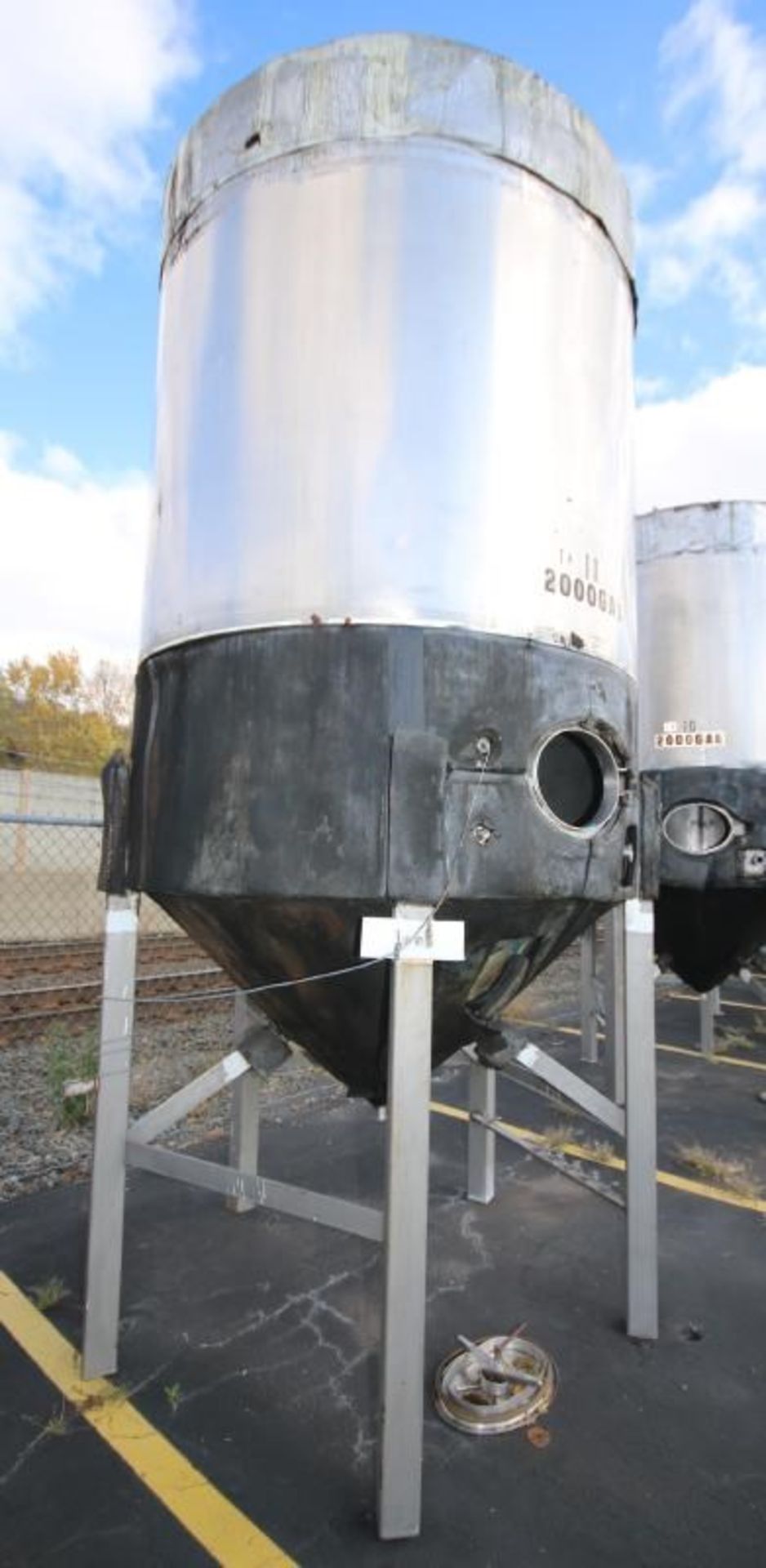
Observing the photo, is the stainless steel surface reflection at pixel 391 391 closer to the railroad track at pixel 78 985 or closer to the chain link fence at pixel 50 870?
the railroad track at pixel 78 985

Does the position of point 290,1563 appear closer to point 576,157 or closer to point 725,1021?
point 576,157

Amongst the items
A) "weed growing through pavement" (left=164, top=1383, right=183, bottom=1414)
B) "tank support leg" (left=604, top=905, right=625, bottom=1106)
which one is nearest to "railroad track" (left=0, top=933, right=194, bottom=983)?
"tank support leg" (left=604, top=905, right=625, bottom=1106)

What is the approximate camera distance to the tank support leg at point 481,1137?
13.7 feet

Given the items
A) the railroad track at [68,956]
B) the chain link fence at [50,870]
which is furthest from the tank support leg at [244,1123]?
the chain link fence at [50,870]

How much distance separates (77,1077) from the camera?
5.34m

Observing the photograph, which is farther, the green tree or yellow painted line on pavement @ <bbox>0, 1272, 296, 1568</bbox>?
the green tree

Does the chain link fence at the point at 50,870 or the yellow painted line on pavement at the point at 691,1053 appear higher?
the chain link fence at the point at 50,870

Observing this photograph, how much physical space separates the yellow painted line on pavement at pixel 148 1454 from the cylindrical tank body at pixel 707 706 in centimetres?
358

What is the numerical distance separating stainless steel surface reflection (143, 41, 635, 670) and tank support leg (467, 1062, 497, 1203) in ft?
7.85

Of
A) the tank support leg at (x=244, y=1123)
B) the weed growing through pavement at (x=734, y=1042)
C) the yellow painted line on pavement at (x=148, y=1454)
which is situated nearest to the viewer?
the yellow painted line on pavement at (x=148, y=1454)

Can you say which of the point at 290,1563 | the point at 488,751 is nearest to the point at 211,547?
the point at 488,751

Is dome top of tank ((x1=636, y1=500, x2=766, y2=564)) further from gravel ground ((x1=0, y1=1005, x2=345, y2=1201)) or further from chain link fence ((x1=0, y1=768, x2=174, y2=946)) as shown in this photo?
chain link fence ((x1=0, y1=768, x2=174, y2=946))

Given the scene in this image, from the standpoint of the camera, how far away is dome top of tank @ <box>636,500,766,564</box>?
5160mm

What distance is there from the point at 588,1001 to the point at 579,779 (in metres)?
4.78
